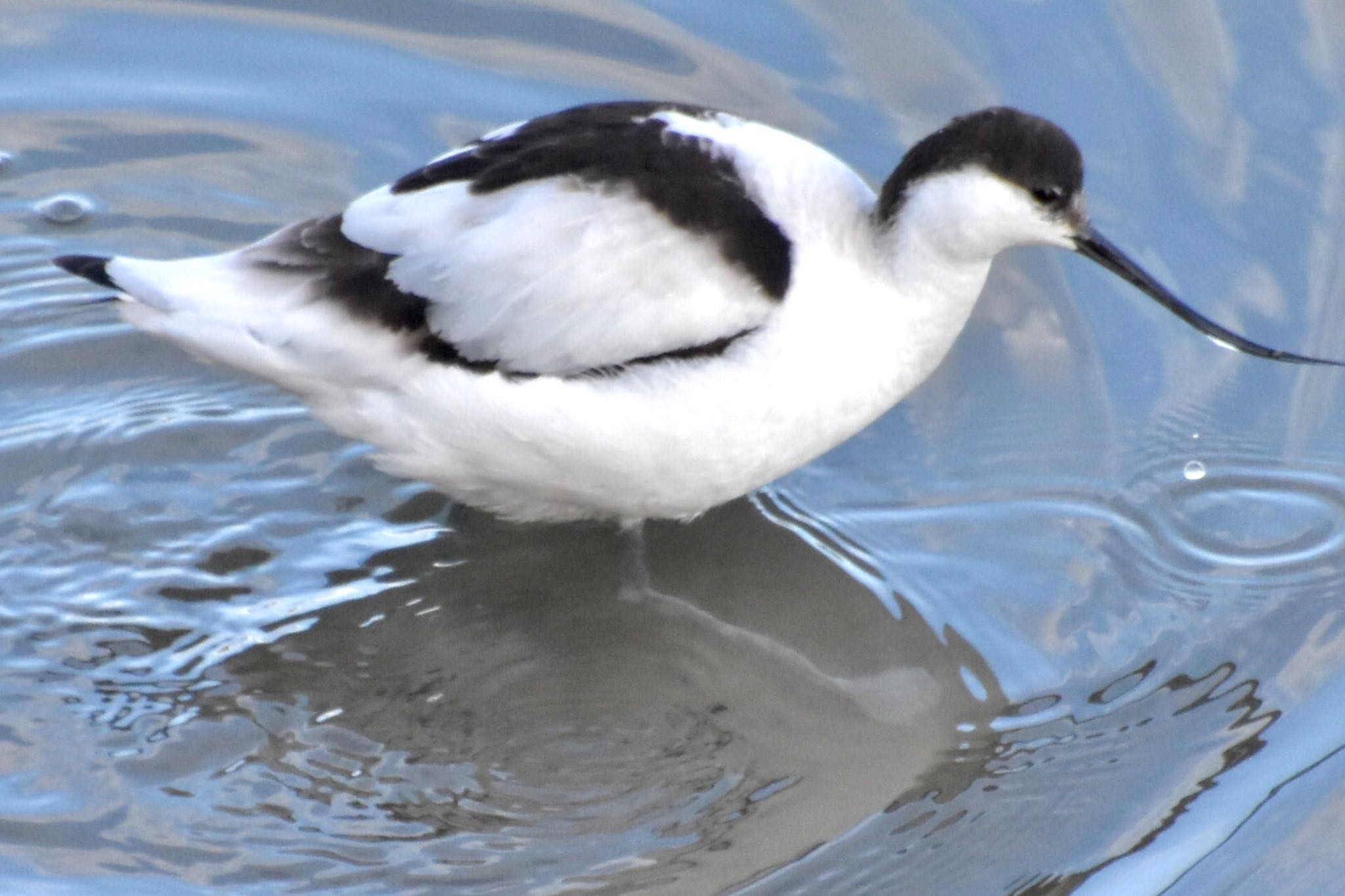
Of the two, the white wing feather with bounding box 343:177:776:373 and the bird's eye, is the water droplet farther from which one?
the bird's eye

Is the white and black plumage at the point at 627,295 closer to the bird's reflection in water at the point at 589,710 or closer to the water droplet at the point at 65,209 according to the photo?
the bird's reflection in water at the point at 589,710

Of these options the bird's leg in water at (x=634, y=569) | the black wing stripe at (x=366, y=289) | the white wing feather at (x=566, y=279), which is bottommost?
the bird's leg in water at (x=634, y=569)

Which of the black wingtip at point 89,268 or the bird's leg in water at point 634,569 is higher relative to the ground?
the black wingtip at point 89,268

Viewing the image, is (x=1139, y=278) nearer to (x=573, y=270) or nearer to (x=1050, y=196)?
(x=1050, y=196)

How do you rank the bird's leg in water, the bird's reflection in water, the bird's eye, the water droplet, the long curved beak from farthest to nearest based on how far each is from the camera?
the water droplet
the bird's leg in water
the long curved beak
the bird's eye
the bird's reflection in water

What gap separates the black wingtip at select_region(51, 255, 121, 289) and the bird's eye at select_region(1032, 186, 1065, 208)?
2.13m

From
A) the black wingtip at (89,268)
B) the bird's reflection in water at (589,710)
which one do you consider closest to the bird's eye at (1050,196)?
the bird's reflection in water at (589,710)

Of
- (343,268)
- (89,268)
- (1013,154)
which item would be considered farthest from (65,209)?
(1013,154)

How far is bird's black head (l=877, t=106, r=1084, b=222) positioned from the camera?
3.96 meters

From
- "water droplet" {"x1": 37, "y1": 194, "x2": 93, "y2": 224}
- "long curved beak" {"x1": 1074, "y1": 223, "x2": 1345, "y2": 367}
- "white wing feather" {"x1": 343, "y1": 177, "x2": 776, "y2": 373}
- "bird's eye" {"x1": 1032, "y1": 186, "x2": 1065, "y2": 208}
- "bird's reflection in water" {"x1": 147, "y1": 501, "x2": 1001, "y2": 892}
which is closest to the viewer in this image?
"bird's reflection in water" {"x1": 147, "y1": 501, "x2": 1001, "y2": 892}

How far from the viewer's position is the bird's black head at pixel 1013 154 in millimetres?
3959

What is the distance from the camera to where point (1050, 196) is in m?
4.02

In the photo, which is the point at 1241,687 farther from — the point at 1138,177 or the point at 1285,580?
the point at 1138,177

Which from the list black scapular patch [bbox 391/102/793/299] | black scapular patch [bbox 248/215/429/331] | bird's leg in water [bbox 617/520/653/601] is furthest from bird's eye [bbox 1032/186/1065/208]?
black scapular patch [bbox 248/215/429/331]
